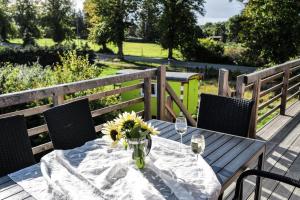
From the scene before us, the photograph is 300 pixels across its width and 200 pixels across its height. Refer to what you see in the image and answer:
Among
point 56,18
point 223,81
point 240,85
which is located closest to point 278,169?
point 240,85

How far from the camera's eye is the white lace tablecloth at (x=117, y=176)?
4.89 feet

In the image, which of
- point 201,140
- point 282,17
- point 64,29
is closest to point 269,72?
point 201,140

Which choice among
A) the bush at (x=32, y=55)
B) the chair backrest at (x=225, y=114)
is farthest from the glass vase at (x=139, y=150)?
the bush at (x=32, y=55)

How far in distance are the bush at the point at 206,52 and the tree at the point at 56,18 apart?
37.8 ft

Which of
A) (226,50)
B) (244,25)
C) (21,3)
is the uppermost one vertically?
(21,3)

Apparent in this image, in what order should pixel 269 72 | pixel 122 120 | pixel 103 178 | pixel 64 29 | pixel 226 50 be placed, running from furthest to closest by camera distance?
pixel 64 29 < pixel 226 50 < pixel 269 72 < pixel 122 120 < pixel 103 178

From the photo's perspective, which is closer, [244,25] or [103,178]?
[103,178]

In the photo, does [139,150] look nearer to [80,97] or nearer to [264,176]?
[264,176]

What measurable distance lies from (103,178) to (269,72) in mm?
3334

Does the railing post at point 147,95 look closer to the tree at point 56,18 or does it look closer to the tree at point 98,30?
the tree at point 98,30

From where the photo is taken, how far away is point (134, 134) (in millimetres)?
1646

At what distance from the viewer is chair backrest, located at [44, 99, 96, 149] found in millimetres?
2201

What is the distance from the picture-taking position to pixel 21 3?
1203 inches

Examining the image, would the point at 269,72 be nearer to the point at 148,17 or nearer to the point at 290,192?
the point at 290,192
